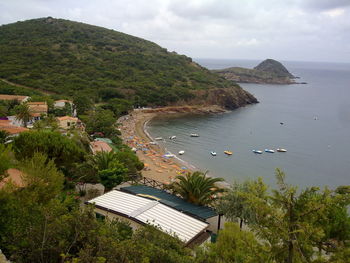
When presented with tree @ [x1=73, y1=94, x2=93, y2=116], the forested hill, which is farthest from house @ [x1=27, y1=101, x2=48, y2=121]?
the forested hill

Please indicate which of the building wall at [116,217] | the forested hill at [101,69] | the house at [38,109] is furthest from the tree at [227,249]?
the forested hill at [101,69]

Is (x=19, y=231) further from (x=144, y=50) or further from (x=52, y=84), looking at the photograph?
(x=144, y=50)

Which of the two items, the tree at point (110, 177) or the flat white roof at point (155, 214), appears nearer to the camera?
the flat white roof at point (155, 214)

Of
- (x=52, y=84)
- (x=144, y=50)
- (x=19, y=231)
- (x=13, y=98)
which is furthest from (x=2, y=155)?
(x=144, y=50)

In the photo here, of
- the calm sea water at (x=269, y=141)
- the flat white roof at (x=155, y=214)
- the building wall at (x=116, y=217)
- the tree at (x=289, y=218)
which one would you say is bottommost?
the calm sea water at (x=269, y=141)

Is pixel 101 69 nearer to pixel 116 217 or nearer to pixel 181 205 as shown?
pixel 181 205

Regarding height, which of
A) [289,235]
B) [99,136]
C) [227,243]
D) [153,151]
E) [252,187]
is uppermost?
[252,187]

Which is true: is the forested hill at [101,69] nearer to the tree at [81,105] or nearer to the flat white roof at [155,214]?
the tree at [81,105]
